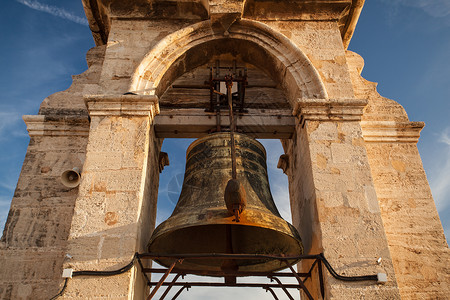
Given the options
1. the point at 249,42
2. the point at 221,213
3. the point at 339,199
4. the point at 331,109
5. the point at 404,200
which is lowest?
the point at 221,213

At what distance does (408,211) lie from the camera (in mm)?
4223

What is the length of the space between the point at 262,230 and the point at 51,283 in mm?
2040

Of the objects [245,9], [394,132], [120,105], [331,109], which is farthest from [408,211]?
[120,105]

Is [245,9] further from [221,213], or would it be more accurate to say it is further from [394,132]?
[221,213]

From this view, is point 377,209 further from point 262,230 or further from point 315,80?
point 315,80

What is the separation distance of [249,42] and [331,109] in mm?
1296

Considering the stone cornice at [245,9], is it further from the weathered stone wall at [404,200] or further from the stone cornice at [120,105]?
the stone cornice at [120,105]

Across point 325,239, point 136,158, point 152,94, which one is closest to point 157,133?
point 152,94

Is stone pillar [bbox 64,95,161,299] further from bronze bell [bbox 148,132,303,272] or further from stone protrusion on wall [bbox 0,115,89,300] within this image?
stone protrusion on wall [bbox 0,115,89,300]

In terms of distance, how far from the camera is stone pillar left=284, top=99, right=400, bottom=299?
10.9 ft

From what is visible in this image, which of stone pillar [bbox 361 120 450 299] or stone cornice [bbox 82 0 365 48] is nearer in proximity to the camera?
stone pillar [bbox 361 120 450 299]

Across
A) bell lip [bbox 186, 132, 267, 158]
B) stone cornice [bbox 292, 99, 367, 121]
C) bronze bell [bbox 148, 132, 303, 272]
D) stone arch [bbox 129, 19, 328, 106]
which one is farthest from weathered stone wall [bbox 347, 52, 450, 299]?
bell lip [bbox 186, 132, 267, 158]

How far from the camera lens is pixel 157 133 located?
471 centimetres

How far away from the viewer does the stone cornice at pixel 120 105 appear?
415 cm
